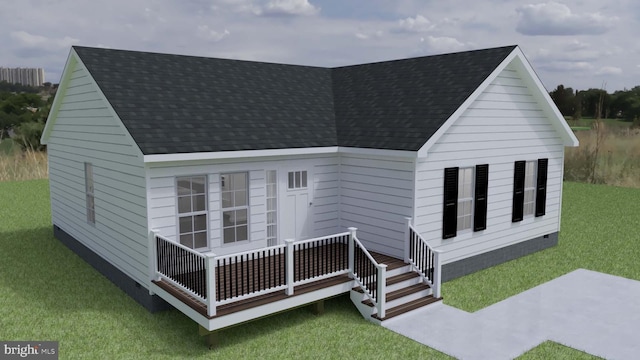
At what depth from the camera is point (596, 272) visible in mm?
13039

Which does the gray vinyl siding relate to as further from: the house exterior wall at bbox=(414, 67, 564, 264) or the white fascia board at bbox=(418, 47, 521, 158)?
the house exterior wall at bbox=(414, 67, 564, 264)

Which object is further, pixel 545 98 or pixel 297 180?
pixel 545 98

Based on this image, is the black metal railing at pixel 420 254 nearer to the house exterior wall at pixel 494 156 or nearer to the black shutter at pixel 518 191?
the house exterior wall at pixel 494 156

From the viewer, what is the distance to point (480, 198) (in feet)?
41.8

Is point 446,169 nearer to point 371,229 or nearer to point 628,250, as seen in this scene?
point 371,229

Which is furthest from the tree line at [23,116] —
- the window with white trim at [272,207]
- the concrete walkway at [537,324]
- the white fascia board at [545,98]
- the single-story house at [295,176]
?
the concrete walkway at [537,324]

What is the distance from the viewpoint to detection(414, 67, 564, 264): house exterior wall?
37.9 ft

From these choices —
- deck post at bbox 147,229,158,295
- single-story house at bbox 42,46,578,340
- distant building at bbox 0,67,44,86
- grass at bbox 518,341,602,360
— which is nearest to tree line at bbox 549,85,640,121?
single-story house at bbox 42,46,578,340

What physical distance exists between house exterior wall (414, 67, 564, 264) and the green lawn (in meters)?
0.89

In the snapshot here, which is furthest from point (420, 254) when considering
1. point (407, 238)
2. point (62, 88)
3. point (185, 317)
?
point (62, 88)

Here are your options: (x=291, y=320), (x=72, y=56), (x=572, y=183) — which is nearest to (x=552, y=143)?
(x=291, y=320)

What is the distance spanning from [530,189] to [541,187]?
397mm

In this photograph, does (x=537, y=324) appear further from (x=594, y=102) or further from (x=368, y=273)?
(x=594, y=102)

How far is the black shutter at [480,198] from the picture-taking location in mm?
12656
